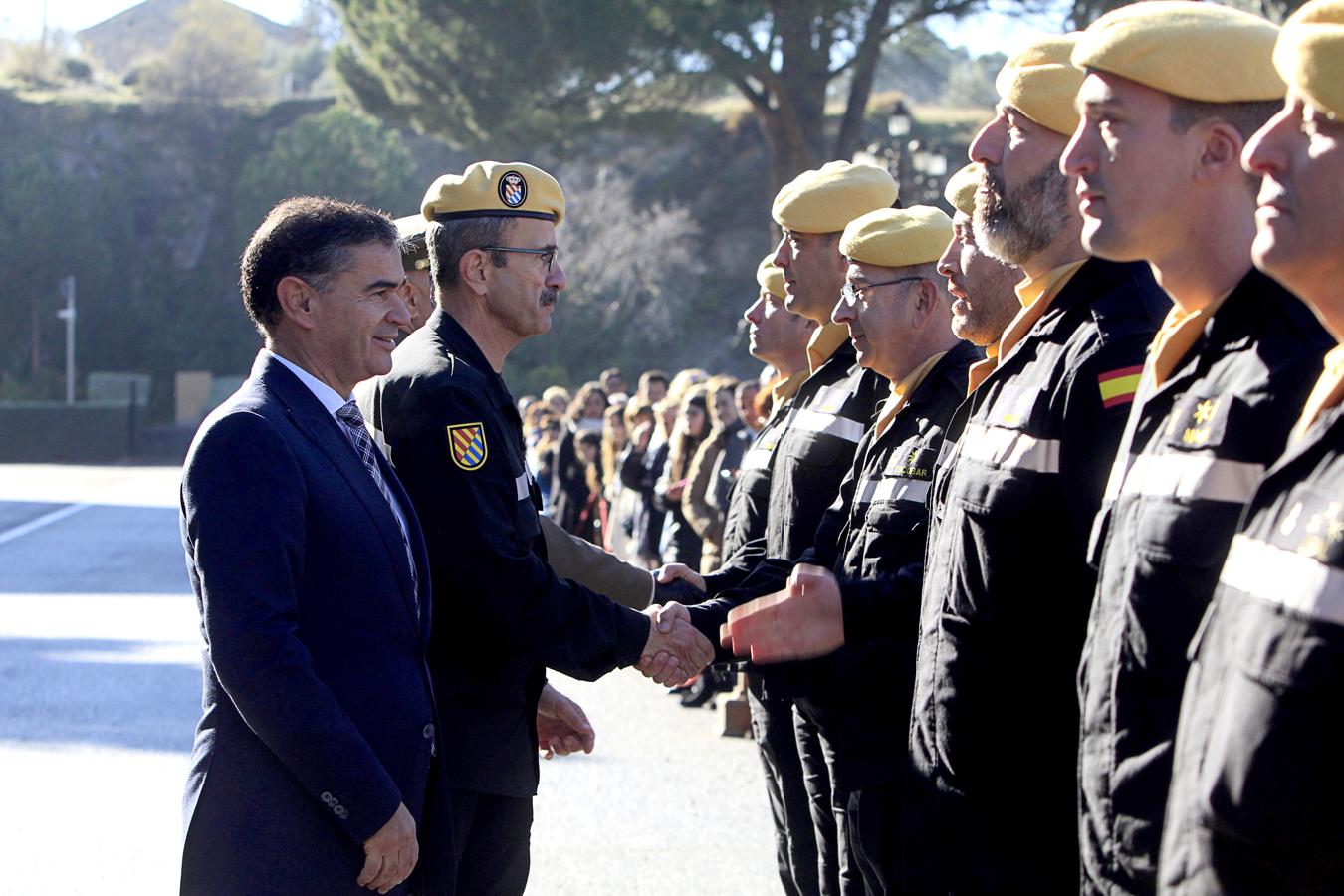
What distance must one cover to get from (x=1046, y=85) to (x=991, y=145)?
173 millimetres

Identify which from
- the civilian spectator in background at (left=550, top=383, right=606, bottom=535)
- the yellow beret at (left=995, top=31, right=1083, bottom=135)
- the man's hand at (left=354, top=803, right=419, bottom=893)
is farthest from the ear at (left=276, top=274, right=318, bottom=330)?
the civilian spectator in background at (left=550, top=383, right=606, bottom=535)

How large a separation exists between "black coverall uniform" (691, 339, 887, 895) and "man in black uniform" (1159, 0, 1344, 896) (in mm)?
2587

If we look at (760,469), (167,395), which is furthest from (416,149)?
(760,469)

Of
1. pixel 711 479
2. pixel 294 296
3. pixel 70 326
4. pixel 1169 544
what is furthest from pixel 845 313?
pixel 70 326

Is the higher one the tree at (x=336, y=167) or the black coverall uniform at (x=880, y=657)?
the tree at (x=336, y=167)

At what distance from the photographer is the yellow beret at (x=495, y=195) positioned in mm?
4363

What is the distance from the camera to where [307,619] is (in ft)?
10.5

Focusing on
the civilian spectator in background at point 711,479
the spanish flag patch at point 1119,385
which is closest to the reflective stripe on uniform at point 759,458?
the spanish flag patch at point 1119,385

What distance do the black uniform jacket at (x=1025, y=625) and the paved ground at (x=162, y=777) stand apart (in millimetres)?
3234

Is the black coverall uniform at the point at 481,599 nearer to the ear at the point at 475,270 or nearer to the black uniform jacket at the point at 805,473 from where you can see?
the ear at the point at 475,270

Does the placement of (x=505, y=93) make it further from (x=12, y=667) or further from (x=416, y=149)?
(x=416, y=149)

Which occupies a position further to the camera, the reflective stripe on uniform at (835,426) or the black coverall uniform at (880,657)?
the reflective stripe on uniform at (835,426)

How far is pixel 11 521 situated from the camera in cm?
2258

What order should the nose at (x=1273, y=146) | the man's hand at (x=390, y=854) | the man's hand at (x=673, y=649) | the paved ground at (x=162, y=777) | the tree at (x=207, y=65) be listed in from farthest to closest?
the tree at (x=207, y=65) < the paved ground at (x=162, y=777) < the man's hand at (x=673, y=649) < the man's hand at (x=390, y=854) < the nose at (x=1273, y=146)
